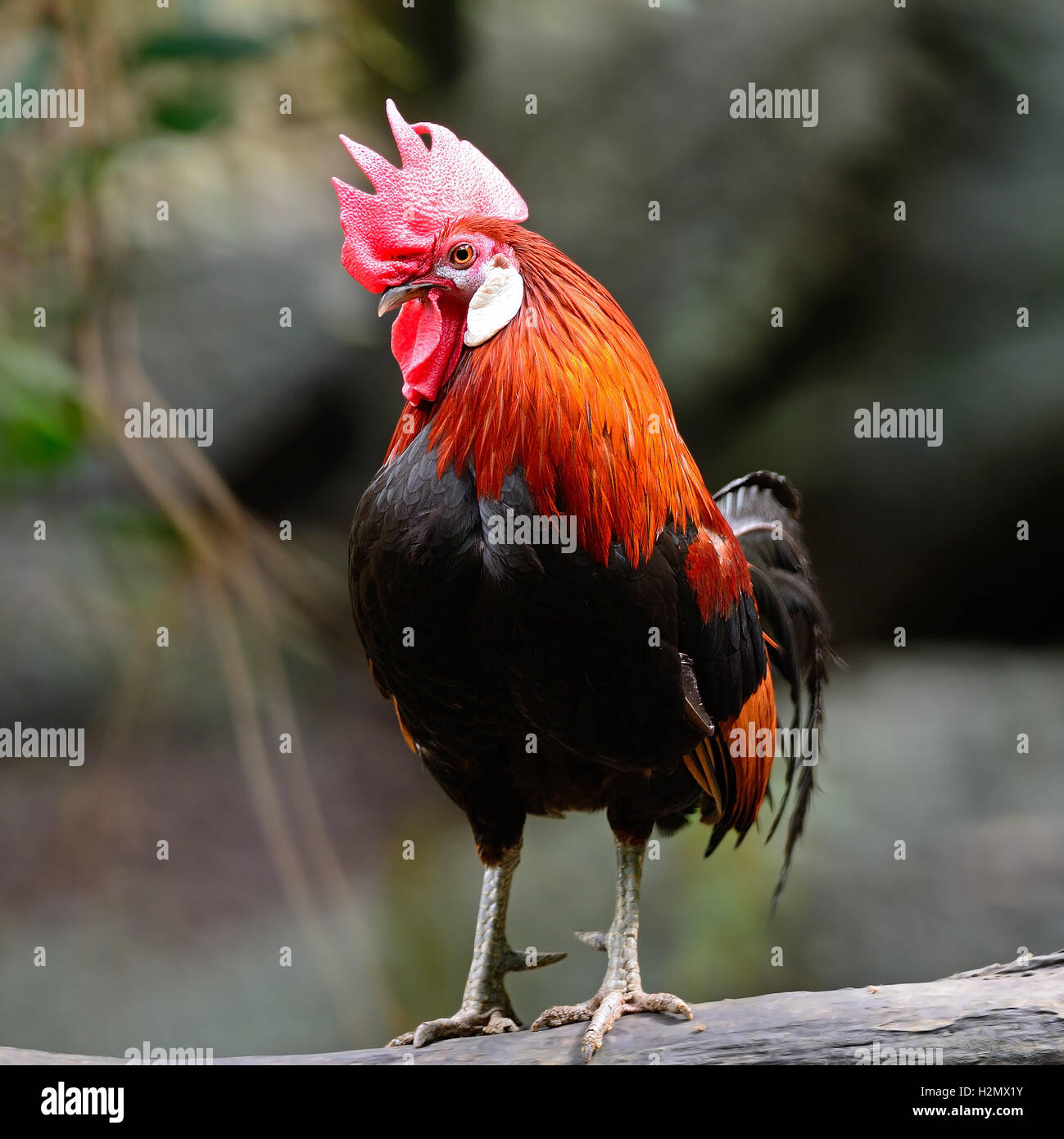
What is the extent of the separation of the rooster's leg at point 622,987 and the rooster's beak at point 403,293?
1.13 metres

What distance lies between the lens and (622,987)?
213cm

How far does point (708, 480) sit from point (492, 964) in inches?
83.5

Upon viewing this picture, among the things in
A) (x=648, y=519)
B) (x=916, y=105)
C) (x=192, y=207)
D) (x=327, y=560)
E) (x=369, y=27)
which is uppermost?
(x=369, y=27)

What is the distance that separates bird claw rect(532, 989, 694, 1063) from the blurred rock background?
1.57 metres

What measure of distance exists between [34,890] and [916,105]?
4.15 m

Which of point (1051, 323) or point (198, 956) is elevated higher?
point (1051, 323)

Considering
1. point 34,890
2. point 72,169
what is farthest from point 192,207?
point 34,890

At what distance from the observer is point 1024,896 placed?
3.66 m

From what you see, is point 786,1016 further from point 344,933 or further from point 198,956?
point 198,956

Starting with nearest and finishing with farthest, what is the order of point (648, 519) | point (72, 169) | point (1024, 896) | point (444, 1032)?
point (648, 519) < point (444, 1032) < point (72, 169) < point (1024, 896)

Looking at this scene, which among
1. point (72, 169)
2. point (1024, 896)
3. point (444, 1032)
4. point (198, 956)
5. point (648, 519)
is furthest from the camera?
point (198, 956)
